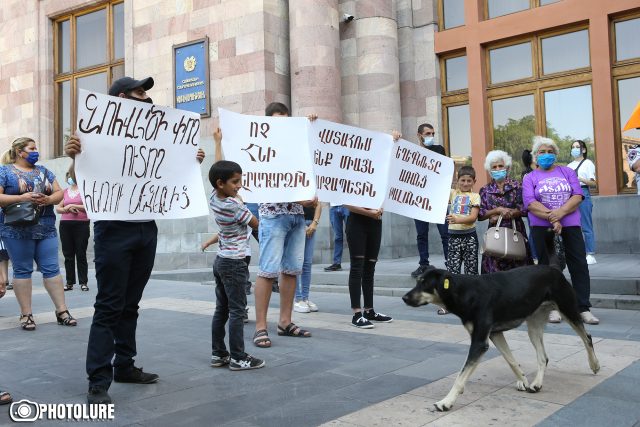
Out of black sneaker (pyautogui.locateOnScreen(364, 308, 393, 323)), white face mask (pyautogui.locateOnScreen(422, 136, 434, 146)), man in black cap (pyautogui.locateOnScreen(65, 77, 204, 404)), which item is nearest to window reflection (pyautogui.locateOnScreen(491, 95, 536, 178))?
white face mask (pyautogui.locateOnScreen(422, 136, 434, 146))

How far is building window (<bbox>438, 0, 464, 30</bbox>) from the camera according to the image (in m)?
13.6

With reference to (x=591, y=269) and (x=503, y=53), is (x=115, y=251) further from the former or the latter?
(x=503, y=53)

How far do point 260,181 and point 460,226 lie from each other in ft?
8.41

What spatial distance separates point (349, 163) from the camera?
6.19 meters

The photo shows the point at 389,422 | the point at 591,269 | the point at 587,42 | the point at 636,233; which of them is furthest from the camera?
the point at 587,42

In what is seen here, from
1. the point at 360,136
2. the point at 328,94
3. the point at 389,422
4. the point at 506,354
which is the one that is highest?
the point at 328,94

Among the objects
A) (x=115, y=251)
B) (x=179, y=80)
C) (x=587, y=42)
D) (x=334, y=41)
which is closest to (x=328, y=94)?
(x=334, y=41)

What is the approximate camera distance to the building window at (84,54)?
15906 mm

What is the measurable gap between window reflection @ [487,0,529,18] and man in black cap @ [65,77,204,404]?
423 inches

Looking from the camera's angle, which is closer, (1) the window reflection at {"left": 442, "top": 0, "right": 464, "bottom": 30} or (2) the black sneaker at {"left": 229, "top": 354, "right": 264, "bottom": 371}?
(2) the black sneaker at {"left": 229, "top": 354, "right": 264, "bottom": 371}

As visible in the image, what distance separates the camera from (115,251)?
12.7ft

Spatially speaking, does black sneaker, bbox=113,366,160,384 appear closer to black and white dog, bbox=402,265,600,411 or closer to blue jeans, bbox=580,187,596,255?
black and white dog, bbox=402,265,600,411

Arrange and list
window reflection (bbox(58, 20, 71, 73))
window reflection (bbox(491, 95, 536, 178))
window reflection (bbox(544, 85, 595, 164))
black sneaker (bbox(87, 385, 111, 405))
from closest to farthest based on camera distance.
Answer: black sneaker (bbox(87, 385, 111, 405))
window reflection (bbox(544, 85, 595, 164))
window reflection (bbox(491, 95, 536, 178))
window reflection (bbox(58, 20, 71, 73))

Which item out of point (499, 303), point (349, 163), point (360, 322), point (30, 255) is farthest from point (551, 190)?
point (30, 255)
